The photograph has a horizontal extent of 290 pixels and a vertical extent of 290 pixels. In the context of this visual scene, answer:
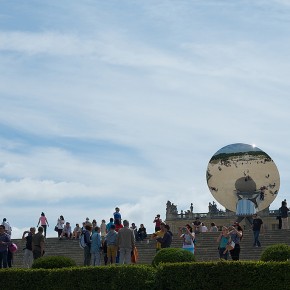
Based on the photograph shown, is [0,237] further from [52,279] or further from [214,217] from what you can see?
[214,217]

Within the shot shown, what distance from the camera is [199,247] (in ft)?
106

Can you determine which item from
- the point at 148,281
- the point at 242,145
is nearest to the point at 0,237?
the point at 148,281

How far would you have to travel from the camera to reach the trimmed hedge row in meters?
21.5

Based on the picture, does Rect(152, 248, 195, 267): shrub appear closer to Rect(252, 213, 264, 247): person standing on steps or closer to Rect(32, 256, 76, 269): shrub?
Rect(32, 256, 76, 269): shrub

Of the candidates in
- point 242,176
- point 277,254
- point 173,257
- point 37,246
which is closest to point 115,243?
point 37,246

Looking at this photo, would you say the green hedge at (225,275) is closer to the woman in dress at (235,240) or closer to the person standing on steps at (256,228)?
the woman in dress at (235,240)

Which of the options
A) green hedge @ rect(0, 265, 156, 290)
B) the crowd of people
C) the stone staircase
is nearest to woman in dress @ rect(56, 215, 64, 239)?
the stone staircase

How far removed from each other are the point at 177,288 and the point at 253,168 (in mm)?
32295

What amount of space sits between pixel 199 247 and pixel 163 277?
10.1m

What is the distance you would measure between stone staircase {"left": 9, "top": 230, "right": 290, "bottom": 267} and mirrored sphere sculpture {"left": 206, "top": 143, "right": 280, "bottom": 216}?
1876cm

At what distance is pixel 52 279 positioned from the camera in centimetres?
2353

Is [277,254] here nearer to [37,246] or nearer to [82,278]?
[82,278]

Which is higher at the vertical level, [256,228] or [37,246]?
[256,228]

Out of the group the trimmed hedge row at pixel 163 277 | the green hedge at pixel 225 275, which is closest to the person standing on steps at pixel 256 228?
the trimmed hedge row at pixel 163 277
